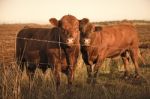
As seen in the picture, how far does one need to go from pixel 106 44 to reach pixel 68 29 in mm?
4372

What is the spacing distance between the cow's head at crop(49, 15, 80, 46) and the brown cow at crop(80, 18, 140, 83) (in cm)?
170

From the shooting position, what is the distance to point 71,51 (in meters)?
7.52

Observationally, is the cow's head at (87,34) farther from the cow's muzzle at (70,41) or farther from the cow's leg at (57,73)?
the cow's muzzle at (70,41)

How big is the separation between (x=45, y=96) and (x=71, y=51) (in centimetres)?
138

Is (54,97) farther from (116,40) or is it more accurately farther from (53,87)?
(116,40)

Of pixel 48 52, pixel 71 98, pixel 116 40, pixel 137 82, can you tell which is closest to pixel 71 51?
pixel 48 52

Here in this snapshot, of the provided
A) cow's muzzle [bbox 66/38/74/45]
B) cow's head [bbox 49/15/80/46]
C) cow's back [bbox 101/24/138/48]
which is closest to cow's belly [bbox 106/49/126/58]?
cow's back [bbox 101/24/138/48]

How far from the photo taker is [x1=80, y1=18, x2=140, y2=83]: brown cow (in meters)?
10.4

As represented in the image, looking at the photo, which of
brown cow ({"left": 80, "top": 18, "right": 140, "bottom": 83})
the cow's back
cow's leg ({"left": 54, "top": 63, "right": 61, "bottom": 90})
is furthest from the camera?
the cow's back

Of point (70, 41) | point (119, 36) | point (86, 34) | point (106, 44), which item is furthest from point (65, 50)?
point (119, 36)

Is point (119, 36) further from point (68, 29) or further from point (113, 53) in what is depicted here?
point (68, 29)

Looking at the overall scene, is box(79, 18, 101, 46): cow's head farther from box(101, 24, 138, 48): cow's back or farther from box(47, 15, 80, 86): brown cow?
box(47, 15, 80, 86): brown cow

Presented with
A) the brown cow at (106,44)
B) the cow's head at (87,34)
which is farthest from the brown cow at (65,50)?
the cow's head at (87,34)

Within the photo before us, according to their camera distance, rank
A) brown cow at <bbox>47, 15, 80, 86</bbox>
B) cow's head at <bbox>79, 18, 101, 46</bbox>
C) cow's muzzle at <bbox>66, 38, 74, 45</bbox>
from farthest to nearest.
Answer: cow's head at <bbox>79, 18, 101, 46</bbox> < brown cow at <bbox>47, 15, 80, 86</bbox> < cow's muzzle at <bbox>66, 38, 74, 45</bbox>
